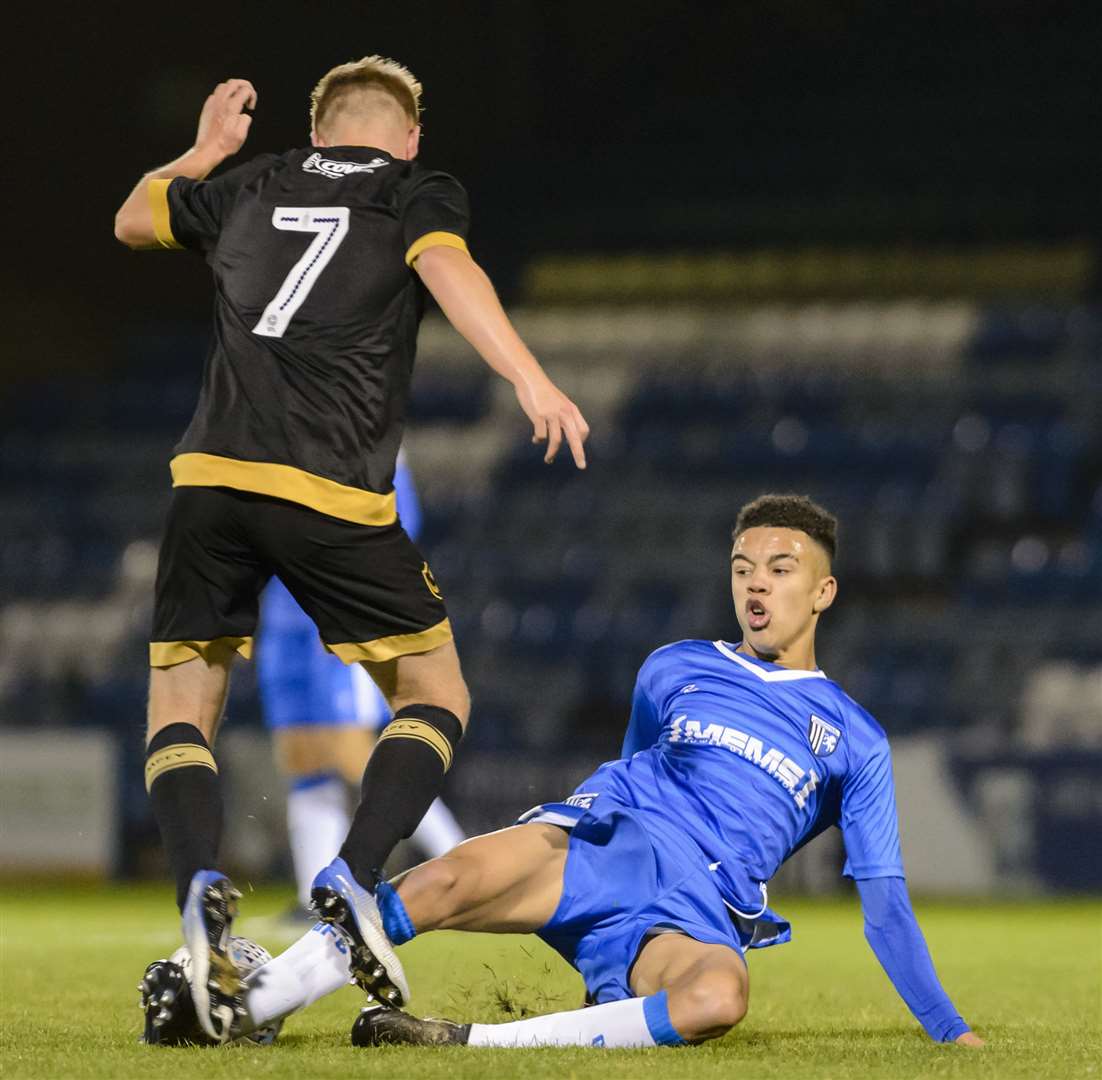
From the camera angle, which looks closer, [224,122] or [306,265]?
[306,265]

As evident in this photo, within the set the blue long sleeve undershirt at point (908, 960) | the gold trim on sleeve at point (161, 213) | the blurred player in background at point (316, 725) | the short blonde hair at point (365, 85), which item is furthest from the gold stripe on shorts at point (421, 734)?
the blurred player in background at point (316, 725)

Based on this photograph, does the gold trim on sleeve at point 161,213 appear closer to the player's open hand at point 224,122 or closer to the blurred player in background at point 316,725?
the player's open hand at point 224,122

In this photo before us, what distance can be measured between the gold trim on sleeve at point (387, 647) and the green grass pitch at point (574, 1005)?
29.1 inches

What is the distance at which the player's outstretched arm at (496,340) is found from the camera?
11.8ft

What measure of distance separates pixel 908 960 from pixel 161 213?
2.10 metres

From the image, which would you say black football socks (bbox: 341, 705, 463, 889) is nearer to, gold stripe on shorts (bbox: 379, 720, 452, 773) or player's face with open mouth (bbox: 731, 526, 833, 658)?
gold stripe on shorts (bbox: 379, 720, 452, 773)

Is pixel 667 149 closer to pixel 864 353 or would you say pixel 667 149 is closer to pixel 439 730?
pixel 864 353

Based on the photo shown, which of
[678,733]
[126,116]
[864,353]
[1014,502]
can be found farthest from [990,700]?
[126,116]

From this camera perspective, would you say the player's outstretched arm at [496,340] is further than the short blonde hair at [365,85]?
No

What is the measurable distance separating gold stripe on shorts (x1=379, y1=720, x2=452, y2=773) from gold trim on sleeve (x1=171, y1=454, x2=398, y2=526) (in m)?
0.39

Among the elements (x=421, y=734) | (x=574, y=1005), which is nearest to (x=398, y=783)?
(x=421, y=734)

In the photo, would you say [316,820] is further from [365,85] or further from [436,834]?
[365,85]

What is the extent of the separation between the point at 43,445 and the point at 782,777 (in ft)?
43.5

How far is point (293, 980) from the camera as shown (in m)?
3.56
